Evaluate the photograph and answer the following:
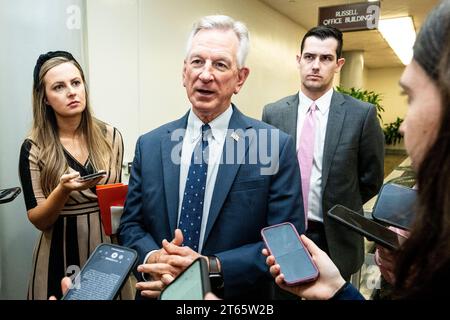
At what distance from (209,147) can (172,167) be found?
152mm

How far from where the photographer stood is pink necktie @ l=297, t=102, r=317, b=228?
74.8 inches

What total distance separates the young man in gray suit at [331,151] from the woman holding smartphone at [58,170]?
1.04m

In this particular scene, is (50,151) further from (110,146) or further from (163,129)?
(163,129)

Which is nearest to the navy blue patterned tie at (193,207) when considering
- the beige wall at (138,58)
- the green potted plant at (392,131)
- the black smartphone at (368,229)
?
the black smartphone at (368,229)

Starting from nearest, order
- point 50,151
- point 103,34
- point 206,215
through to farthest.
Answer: point 206,215, point 50,151, point 103,34

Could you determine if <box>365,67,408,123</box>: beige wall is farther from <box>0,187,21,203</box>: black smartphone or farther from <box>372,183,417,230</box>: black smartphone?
<box>0,187,21,203</box>: black smartphone

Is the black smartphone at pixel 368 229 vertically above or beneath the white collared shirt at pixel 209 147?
beneath

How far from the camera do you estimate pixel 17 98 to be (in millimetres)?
1965

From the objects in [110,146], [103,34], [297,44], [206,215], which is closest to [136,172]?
[206,215]

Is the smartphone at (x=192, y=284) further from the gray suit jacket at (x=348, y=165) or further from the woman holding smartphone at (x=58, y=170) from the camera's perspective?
the gray suit jacket at (x=348, y=165)

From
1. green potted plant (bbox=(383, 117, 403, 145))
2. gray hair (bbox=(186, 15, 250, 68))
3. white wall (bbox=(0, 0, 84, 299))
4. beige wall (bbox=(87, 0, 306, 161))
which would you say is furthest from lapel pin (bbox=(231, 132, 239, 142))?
green potted plant (bbox=(383, 117, 403, 145))

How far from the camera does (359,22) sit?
3.30 m

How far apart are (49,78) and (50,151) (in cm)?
35

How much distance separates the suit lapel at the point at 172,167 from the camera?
122 cm
